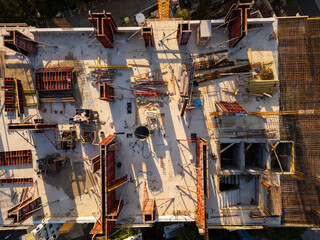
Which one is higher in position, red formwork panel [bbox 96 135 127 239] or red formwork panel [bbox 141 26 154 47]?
red formwork panel [bbox 141 26 154 47]

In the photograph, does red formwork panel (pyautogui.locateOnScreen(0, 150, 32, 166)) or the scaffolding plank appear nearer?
the scaffolding plank

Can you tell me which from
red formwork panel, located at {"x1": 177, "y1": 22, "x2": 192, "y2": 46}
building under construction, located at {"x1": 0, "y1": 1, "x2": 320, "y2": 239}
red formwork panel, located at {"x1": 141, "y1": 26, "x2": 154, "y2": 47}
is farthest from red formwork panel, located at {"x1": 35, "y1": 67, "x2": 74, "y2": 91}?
red formwork panel, located at {"x1": 177, "y1": 22, "x2": 192, "y2": 46}

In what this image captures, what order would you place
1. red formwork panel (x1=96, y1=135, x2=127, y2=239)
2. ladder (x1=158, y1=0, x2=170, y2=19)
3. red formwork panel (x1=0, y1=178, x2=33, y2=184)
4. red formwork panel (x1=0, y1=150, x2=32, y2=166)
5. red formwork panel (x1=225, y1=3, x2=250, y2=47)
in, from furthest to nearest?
ladder (x1=158, y1=0, x2=170, y2=19), red formwork panel (x1=0, y1=178, x2=33, y2=184), red formwork panel (x1=0, y1=150, x2=32, y2=166), red formwork panel (x1=225, y1=3, x2=250, y2=47), red formwork panel (x1=96, y1=135, x2=127, y2=239)

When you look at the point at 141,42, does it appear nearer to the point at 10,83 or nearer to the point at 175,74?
the point at 175,74

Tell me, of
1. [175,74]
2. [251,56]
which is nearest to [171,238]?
[175,74]

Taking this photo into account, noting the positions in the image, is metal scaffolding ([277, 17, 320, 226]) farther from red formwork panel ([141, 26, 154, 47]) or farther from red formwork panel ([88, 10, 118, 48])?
red formwork panel ([88, 10, 118, 48])

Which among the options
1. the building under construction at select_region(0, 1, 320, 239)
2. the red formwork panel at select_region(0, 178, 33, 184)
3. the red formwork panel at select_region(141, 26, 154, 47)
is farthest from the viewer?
the red formwork panel at select_region(0, 178, 33, 184)
